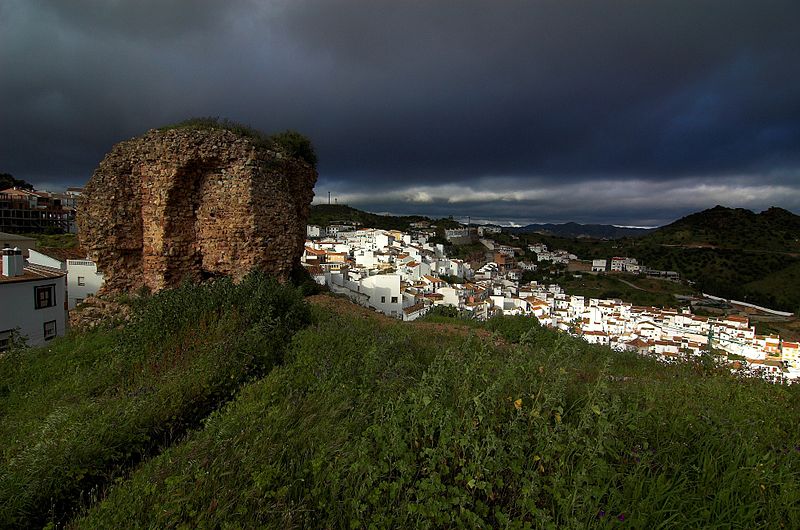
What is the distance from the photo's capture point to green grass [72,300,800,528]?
2297 millimetres

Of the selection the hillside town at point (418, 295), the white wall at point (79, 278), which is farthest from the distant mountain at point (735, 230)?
the white wall at point (79, 278)

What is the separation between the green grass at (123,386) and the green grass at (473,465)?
495mm

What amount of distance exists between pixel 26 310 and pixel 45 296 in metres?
1.11

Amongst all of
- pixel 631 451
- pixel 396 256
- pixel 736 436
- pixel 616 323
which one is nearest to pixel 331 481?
pixel 631 451

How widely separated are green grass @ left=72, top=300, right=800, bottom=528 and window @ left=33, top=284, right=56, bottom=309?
67.8 feet

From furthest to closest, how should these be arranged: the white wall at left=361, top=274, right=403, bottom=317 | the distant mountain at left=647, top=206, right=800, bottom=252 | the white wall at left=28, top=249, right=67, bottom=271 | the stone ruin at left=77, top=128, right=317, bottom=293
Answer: the distant mountain at left=647, top=206, right=800, bottom=252 → the white wall at left=361, top=274, right=403, bottom=317 → the white wall at left=28, top=249, right=67, bottom=271 → the stone ruin at left=77, top=128, right=317, bottom=293

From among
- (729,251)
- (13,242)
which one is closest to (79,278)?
(13,242)

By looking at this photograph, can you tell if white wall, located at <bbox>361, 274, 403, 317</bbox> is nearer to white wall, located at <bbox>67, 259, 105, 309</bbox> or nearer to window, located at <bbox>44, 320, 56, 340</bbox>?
white wall, located at <bbox>67, 259, 105, 309</bbox>

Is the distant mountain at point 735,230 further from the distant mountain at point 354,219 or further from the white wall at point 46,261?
the white wall at point 46,261

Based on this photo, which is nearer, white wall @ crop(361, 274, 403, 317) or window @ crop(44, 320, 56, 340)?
window @ crop(44, 320, 56, 340)

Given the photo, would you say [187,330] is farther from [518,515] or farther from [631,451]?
[631,451]

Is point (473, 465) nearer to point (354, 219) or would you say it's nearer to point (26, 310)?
point (26, 310)

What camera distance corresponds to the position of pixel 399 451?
262 cm

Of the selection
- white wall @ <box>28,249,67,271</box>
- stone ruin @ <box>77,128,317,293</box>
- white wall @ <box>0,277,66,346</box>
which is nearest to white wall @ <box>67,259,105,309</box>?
white wall @ <box>28,249,67,271</box>
